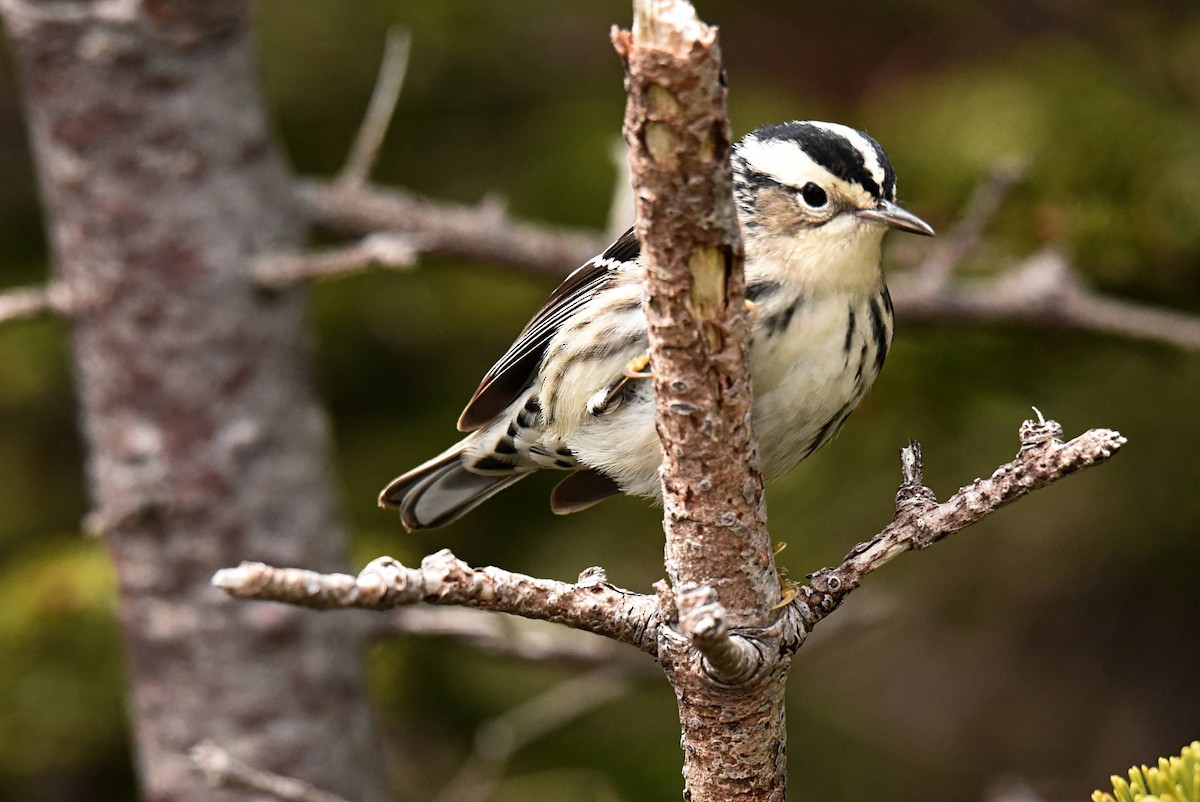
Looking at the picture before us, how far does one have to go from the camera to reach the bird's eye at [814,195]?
8.84 ft

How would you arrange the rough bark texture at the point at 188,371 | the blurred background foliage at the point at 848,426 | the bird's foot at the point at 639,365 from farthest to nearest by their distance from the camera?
the blurred background foliage at the point at 848,426 → the rough bark texture at the point at 188,371 → the bird's foot at the point at 639,365

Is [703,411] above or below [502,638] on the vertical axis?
above

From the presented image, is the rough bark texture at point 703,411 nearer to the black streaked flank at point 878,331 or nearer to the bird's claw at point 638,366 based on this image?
the bird's claw at point 638,366

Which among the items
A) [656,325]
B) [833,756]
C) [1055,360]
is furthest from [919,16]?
[656,325]

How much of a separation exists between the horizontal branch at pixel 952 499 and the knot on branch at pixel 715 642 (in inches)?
4.8

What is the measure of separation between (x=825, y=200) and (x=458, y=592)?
137 cm

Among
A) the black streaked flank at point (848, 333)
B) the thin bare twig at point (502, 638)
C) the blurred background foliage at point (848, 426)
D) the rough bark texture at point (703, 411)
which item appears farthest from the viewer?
the blurred background foliage at point (848, 426)

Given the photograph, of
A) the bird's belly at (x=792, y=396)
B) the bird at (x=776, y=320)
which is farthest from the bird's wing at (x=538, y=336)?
the bird's belly at (x=792, y=396)

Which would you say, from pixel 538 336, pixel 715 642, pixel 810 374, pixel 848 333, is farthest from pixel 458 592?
pixel 538 336

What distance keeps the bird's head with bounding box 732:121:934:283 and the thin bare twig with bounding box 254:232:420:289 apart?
0.68 m

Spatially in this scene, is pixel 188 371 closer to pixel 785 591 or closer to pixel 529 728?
pixel 529 728

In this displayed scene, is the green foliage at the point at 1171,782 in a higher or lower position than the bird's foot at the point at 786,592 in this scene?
higher

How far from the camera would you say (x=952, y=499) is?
1787 millimetres

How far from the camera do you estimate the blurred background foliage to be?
3.55 m
